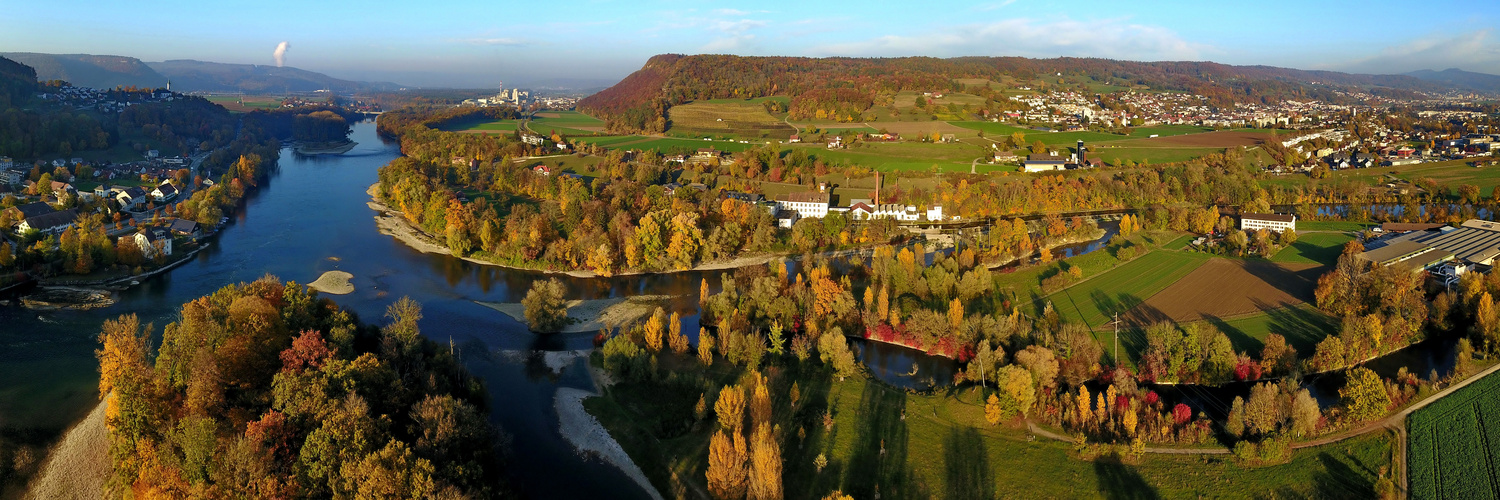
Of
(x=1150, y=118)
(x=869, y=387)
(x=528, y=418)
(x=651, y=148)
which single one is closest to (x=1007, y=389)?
(x=869, y=387)

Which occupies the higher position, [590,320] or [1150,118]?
[1150,118]

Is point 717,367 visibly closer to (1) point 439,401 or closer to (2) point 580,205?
(1) point 439,401

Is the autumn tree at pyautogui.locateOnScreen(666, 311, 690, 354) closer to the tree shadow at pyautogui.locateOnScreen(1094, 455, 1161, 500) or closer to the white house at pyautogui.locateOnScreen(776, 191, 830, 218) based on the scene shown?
the tree shadow at pyautogui.locateOnScreen(1094, 455, 1161, 500)

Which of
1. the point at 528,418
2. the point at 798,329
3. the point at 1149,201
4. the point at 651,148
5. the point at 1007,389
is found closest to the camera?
the point at 1007,389

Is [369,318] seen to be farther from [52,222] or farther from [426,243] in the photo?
[52,222]

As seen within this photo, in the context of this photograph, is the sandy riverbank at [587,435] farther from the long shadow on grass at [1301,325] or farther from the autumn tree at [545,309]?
the long shadow on grass at [1301,325]

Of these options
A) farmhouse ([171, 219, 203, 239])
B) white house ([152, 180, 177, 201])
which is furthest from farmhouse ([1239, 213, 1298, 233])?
white house ([152, 180, 177, 201])
